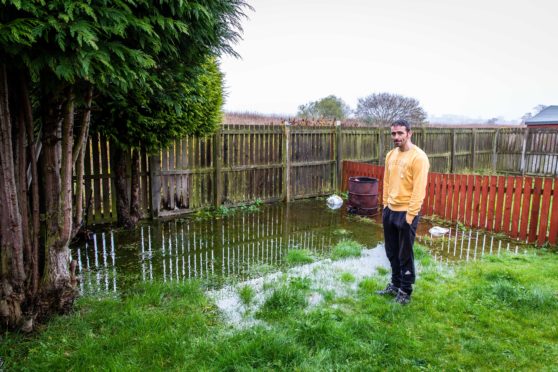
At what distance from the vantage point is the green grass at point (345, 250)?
5.21 meters

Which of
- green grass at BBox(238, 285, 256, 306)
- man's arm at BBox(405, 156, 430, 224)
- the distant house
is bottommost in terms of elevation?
green grass at BBox(238, 285, 256, 306)

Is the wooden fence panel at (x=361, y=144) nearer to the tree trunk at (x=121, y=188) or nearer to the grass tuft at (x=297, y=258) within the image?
the grass tuft at (x=297, y=258)

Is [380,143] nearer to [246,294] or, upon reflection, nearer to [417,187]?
[417,187]

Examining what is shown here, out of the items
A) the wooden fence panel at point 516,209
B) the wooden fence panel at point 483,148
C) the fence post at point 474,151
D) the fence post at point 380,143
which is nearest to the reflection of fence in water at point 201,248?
the wooden fence panel at point 516,209

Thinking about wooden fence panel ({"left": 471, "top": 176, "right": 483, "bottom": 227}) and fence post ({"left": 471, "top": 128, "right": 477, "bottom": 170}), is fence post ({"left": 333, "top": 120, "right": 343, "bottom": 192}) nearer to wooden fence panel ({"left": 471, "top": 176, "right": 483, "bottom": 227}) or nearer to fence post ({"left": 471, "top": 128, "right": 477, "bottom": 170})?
wooden fence panel ({"left": 471, "top": 176, "right": 483, "bottom": 227})

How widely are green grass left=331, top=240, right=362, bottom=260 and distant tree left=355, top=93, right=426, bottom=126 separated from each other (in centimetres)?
1604

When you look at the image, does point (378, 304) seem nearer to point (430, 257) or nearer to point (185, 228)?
point (430, 257)

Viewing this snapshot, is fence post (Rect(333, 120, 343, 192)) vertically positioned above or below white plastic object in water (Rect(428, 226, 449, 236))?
above

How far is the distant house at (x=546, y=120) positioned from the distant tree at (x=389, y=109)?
17.8 feet

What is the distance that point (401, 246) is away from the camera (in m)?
3.70

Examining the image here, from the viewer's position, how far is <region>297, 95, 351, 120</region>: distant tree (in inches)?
845

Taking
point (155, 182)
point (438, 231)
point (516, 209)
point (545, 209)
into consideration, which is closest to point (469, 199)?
point (516, 209)

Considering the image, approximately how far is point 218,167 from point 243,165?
2.38 ft

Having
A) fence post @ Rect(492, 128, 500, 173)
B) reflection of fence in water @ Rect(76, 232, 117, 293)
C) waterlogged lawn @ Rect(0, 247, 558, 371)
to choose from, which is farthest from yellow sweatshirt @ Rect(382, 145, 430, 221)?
fence post @ Rect(492, 128, 500, 173)
